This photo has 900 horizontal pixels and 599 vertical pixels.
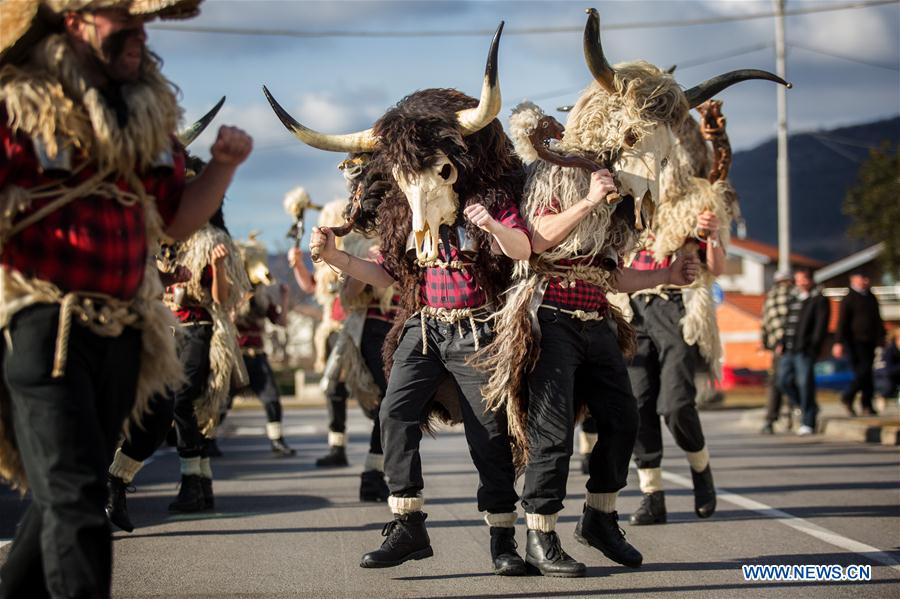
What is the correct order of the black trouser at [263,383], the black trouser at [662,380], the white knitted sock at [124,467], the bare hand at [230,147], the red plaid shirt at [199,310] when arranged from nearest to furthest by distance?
the bare hand at [230,147] < the white knitted sock at [124,467] < the black trouser at [662,380] < the red plaid shirt at [199,310] < the black trouser at [263,383]

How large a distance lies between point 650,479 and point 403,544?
7.22 feet

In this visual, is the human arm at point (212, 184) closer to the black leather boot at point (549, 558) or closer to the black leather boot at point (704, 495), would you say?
the black leather boot at point (549, 558)

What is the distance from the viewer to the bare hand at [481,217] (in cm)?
555

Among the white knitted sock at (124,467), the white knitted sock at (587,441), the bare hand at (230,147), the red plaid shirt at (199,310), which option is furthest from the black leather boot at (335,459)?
the bare hand at (230,147)

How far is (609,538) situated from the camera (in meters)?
6.10

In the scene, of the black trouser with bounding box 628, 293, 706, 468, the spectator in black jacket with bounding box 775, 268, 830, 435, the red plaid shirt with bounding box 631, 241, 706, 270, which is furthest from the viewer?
the spectator in black jacket with bounding box 775, 268, 830, 435

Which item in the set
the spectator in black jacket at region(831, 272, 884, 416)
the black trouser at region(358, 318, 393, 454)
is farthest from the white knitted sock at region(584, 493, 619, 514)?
the spectator in black jacket at region(831, 272, 884, 416)

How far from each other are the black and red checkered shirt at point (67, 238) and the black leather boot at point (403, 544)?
2396mm

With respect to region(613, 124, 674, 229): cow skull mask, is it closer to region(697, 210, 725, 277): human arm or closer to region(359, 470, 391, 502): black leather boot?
region(697, 210, 725, 277): human arm

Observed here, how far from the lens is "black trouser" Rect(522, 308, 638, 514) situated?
19.1 feet

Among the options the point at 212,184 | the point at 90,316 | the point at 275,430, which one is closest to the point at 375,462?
the point at 275,430

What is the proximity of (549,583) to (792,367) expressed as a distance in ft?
34.6

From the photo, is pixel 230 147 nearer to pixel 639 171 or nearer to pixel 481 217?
pixel 481 217

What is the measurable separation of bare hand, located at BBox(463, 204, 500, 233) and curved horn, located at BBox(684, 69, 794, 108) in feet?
4.88
